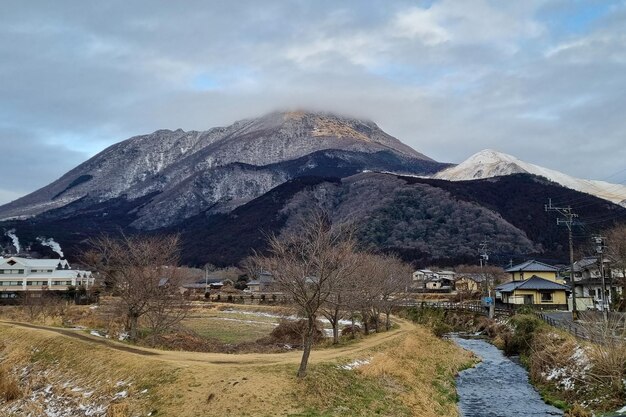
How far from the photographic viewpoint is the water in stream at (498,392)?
965 inches

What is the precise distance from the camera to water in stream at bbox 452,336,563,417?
80.4 ft

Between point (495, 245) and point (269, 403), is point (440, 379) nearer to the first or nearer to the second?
point (269, 403)

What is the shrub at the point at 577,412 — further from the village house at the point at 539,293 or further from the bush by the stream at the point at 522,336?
the village house at the point at 539,293

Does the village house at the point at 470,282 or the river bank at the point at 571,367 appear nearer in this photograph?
the river bank at the point at 571,367

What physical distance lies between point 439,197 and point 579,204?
56204 millimetres

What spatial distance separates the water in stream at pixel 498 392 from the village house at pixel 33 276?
79.9 metres

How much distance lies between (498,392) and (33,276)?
9452cm

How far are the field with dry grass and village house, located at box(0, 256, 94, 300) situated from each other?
73380mm

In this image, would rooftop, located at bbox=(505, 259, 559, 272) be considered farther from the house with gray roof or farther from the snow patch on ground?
the snow patch on ground

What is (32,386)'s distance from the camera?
24219 millimetres

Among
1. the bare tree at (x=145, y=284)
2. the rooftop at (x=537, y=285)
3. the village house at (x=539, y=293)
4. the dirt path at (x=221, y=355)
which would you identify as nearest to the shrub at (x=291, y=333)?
the dirt path at (x=221, y=355)

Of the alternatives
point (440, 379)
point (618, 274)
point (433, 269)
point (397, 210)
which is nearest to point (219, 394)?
point (440, 379)

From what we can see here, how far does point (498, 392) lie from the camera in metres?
29.0

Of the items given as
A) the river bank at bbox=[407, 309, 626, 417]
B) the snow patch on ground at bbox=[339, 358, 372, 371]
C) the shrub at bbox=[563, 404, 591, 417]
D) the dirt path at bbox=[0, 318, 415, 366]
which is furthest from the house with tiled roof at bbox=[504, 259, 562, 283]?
the shrub at bbox=[563, 404, 591, 417]
